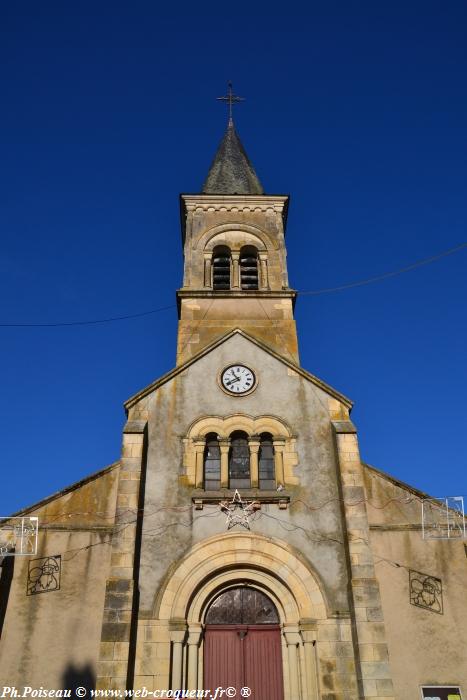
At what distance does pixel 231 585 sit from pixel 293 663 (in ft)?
6.97

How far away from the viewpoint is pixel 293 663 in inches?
520

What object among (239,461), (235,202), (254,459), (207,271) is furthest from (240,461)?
(235,202)

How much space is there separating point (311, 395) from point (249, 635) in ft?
20.2

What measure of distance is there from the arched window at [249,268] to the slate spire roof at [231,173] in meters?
3.59

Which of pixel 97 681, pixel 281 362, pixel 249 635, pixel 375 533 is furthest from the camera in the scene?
pixel 281 362

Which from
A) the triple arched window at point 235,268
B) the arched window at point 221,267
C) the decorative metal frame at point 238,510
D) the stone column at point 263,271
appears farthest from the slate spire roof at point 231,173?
the decorative metal frame at point 238,510

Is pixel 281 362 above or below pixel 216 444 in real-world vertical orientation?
above

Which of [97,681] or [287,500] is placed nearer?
[97,681]

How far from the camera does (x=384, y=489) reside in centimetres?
1534

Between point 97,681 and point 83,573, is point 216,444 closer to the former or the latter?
point 83,573

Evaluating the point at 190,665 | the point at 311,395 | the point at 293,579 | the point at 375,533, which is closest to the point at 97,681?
the point at 190,665

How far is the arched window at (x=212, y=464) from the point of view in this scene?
15367mm

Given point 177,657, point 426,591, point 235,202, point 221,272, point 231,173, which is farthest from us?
point 231,173

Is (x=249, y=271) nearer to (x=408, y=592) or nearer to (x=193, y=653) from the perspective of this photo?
(x=408, y=592)
